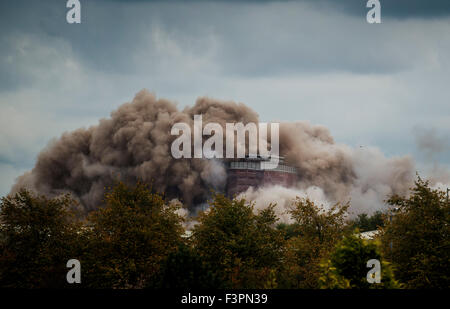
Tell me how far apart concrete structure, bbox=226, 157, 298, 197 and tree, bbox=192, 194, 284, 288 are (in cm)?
5190

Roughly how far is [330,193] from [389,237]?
189 feet

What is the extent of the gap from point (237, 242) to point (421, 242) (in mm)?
10678

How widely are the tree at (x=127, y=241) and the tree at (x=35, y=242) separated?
1415 millimetres

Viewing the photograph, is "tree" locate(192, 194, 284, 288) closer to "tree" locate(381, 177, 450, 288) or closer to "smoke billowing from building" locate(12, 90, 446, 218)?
"tree" locate(381, 177, 450, 288)

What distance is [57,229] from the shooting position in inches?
1256

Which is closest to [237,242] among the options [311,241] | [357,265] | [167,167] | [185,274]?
[311,241]

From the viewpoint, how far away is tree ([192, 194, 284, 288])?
30.4 m

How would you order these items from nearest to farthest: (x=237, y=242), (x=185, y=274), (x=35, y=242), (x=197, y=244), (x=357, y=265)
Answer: (x=185, y=274) < (x=357, y=265) < (x=35, y=242) < (x=237, y=242) < (x=197, y=244)

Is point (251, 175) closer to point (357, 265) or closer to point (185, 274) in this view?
point (357, 265)

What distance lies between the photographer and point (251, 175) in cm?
8900

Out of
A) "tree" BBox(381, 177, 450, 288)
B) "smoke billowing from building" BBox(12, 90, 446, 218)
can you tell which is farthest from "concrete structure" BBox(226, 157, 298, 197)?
"tree" BBox(381, 177, 450, 288)

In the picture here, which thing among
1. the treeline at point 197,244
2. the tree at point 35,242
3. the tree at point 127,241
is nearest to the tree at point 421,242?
the treeline at point 197,244
